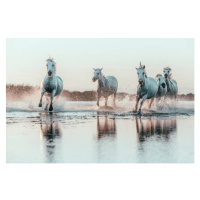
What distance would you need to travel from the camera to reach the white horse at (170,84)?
16016mm

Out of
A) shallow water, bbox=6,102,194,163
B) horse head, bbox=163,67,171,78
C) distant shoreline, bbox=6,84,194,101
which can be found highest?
horse head, bbox=163,67,171,78

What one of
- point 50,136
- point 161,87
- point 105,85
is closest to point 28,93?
point 105,85

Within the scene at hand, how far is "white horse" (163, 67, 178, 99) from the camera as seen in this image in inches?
631

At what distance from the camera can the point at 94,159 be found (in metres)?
5.68

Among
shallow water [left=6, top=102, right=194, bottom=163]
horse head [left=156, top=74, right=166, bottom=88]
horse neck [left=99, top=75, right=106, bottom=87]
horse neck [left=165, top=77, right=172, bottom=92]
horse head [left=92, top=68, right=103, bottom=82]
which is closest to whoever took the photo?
shallow water [left=6, top=102, right=194, bottom=163]

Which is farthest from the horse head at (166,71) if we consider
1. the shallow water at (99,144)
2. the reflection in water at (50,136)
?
the reflection in water at (50,136)

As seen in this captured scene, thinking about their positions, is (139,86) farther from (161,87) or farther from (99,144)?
(99,144)

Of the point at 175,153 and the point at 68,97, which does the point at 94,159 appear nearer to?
the point at 175,153

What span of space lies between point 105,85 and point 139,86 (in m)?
3.25

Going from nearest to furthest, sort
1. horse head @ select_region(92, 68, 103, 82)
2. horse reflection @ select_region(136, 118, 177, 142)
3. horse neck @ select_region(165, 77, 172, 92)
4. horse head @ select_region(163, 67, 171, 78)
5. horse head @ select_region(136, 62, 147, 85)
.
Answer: horse reflection @ select_region(136, 118, 177, 142), horse head @ select_region(136, 62, 147, 85), horse head @ select_region(92, 68, 103, 82), horse head @ select_region(163, 67, 171, 78), horse neck @ select_region(165, 77, 172, 92)

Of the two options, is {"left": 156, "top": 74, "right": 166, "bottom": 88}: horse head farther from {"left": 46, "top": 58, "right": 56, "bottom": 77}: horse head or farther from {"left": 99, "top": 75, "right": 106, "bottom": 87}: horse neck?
{"left": 46, "top": 58, "right": 56, "bottom": 77}: horse head

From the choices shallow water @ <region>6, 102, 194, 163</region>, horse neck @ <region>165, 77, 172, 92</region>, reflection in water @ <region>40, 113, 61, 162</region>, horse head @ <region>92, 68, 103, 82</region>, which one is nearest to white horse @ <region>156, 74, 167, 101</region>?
horse neck @ <region>165, 77, 172, 92</region>

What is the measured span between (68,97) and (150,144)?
44.1 feet

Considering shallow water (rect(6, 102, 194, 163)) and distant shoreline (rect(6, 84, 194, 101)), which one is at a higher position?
distant shoreline (rect(6, 84, 194, 101))
